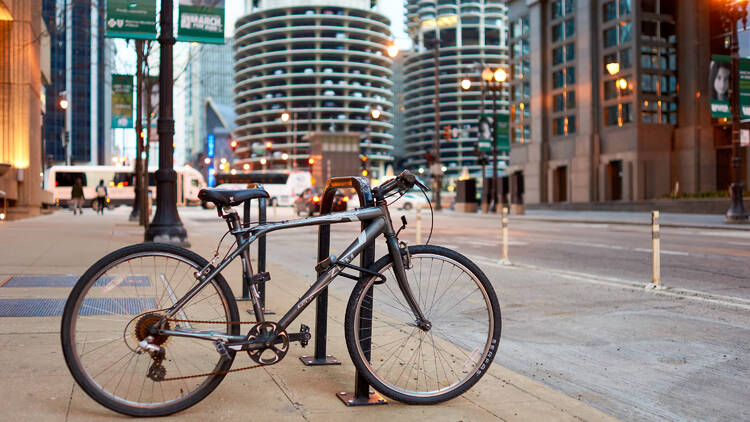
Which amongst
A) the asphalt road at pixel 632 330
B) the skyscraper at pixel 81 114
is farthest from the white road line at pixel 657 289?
the skyscraper at pixel 81 114

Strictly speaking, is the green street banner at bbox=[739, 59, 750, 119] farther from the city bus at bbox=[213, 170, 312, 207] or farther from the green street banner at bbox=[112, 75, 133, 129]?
the city bus at bbox=[213, 170, 312, 207]

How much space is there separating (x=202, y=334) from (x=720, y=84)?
29.3 m

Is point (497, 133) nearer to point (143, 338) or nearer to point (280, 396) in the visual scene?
point (280, 396)

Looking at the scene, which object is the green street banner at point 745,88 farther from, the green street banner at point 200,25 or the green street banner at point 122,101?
the green street banner at point 122,101

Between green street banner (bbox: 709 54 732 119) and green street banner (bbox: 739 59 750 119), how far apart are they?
1.00 meters

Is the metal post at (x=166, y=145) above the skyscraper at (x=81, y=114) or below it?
below

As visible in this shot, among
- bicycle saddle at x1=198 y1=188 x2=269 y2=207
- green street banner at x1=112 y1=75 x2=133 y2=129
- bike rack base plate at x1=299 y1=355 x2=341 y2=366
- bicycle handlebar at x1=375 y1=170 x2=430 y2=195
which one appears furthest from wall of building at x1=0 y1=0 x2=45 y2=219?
bicycle handlebar at x1=375 y1=170 x2=430 y2=195

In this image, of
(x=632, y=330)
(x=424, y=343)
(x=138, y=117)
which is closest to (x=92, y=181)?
(x=138, y=117)

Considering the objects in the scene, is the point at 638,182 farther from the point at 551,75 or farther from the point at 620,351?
the point at 620,351

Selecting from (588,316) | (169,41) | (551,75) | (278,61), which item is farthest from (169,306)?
(278,61)

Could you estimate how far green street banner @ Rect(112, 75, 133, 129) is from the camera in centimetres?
2280

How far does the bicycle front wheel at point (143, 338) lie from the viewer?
11.3ft

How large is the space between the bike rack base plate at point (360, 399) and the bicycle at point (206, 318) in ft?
0.37

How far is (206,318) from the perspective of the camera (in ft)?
12.0
